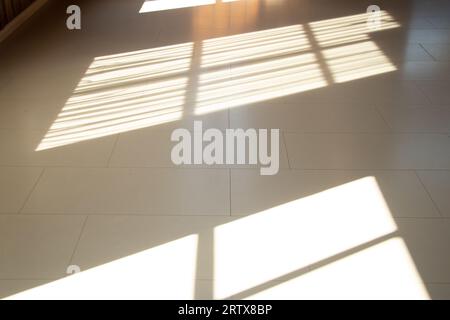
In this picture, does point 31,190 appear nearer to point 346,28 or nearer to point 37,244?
point 37,244

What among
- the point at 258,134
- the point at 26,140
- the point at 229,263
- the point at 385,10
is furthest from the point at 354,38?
the point at 229,263

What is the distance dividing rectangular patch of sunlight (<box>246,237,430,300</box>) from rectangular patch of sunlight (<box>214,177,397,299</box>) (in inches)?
3.1

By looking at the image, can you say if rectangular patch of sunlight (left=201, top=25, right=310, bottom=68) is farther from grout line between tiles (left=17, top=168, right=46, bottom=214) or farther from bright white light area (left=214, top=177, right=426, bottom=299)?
bright white light area (left=214, top=177, right=426, bottom=299)

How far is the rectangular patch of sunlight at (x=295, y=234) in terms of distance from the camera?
100 inches

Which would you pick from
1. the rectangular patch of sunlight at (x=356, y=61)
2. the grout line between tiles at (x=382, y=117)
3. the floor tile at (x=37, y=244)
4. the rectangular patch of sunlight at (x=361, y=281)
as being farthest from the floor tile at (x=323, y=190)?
the rectangular patch of sunlight at (x=356, y=61)

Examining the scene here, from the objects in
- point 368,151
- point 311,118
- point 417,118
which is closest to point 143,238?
point 368,151

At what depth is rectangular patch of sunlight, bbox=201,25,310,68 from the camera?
5454 mm

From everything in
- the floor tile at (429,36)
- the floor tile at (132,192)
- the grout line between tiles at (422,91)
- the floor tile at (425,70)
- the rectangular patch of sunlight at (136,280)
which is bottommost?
the floor tile at (429,36)

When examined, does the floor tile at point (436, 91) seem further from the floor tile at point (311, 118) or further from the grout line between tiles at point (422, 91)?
the floor tile at point (311, 118)

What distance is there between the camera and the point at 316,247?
271 cm

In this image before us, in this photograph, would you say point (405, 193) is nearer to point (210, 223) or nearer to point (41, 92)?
point (210, 223)

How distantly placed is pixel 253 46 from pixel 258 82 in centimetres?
110

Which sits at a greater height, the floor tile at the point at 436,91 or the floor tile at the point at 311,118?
the floor tile at the point at 311,118

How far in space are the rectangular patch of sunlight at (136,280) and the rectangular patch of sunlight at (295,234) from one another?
0.14m
